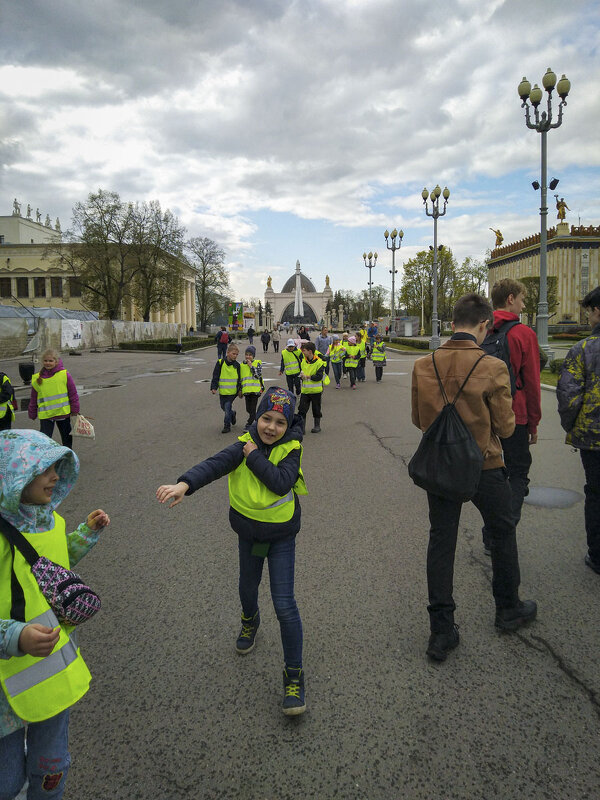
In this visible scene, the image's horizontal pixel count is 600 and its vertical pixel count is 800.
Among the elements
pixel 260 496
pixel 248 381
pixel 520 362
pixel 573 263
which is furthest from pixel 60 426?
pixel 573 263

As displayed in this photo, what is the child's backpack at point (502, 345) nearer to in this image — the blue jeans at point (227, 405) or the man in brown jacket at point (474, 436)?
the man in brown jacket at point (474, 436)

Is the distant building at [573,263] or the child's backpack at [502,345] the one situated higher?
the distant building at [573,263]

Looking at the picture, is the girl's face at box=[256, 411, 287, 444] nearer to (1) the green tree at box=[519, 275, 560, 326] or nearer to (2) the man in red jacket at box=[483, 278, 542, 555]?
(2) the man in red jacket at box=[483, 278, 542, 555]

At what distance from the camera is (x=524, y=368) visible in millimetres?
3924

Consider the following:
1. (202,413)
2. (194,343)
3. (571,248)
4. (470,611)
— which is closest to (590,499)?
(470,611)

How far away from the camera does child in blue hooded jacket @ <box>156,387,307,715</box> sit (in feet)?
8.52

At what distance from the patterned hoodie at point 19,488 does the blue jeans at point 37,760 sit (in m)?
0.07

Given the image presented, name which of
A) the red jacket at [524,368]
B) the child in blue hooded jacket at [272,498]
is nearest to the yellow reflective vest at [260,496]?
the child in blue hooded jacket at [272,498]

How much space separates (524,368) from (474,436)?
1.31 meters

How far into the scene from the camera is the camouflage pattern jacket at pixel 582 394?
3795mm

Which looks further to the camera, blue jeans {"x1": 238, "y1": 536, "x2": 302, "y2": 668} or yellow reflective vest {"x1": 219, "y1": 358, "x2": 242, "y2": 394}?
yellow reflective vest {"x1": 219, "y1": 358, "x2": 242, "y2": 394}

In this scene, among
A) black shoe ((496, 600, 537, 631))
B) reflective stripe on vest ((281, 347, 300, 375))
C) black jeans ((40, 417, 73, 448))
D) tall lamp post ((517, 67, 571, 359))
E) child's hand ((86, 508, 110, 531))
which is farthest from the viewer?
tall lamp post ((517, 67, 571, 359))

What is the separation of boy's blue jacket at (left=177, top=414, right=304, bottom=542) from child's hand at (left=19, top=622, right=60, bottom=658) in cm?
103

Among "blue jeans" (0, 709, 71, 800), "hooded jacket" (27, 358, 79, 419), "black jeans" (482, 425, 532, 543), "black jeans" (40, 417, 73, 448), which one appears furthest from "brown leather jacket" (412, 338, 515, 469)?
"black jeans" (40, 417, 73, 448)
